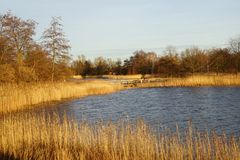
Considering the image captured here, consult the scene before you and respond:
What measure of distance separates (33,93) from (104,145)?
43.3 feet

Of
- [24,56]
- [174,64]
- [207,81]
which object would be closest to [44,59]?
[24,56]

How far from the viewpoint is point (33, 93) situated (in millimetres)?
19781

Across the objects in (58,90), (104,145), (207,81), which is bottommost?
(104,145)

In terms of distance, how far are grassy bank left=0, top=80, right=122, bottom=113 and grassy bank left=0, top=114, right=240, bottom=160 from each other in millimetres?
7577

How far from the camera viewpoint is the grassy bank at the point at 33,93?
1653 centimetres

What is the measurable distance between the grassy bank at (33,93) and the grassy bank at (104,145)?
24.9ft

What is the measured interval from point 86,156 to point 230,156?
10.1 ft

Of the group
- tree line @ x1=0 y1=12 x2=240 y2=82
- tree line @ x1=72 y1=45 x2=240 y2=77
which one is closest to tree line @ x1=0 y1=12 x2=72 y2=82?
tree line @ x1=0 y1=12 x2=240 y2=82

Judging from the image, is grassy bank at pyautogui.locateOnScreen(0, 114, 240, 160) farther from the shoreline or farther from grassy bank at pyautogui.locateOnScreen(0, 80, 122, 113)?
the shoreline

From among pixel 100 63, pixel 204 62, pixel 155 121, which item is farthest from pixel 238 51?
pixel 100 63

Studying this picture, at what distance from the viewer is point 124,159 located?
6570 millimetres

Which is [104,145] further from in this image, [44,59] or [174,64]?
[174,64]

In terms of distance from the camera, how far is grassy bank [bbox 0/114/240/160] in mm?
6734

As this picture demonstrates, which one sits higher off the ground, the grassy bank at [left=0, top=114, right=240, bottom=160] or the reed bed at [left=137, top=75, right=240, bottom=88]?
the reed bed at [left=137, top=75, right=240, bottom=88]
